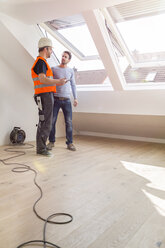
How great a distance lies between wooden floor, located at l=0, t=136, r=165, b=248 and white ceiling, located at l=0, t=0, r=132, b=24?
1939 mm

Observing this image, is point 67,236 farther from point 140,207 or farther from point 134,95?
point 134,95

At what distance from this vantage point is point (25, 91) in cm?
436

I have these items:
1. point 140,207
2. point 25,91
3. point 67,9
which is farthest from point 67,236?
point 25,91

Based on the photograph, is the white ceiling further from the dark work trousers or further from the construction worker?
the dark work trousers

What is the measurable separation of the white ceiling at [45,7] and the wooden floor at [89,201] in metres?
1.94

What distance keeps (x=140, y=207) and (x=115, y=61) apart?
2.65m

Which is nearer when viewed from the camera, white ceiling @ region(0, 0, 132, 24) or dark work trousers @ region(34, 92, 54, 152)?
white ceiling @ region(0, 0, 132, 24)

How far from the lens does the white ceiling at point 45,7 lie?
9.55 ft

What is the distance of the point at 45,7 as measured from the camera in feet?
10.3

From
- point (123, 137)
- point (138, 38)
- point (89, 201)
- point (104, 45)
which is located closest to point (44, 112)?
point (104, 45)

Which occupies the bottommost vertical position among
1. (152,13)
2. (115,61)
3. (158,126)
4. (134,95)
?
(158,126)

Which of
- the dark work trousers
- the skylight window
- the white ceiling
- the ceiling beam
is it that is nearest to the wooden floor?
the dark work trousers

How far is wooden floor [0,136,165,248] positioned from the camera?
1.29 meters

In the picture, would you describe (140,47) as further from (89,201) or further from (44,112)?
(89,201)
